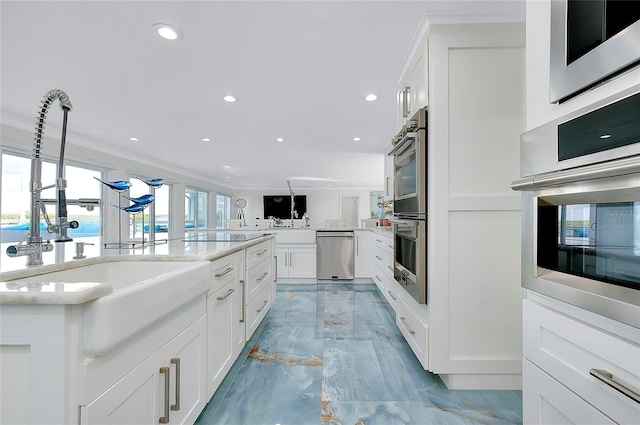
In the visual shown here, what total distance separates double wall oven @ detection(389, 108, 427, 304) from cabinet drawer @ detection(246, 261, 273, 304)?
1.13 metres

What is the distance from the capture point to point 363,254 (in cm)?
476

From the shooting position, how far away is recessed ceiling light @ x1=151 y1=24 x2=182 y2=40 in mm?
1783

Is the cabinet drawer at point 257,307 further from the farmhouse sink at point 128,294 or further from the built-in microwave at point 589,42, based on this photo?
the built-in microwave at point 589,42

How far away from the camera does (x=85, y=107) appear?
3.06 metres

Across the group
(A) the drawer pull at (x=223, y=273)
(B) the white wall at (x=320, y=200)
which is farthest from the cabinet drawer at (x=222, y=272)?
(B) the white wall at (x=320, y=200)

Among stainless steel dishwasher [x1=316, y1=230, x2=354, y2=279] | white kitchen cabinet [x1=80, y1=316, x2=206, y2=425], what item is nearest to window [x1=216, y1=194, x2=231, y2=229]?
stainless steel dishwasher [x1=316, y1=230, x2=354, y2=279]

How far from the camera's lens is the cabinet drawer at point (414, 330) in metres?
1.75

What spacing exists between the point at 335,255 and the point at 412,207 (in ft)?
9.76

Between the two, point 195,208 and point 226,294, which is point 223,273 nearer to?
point 226,294

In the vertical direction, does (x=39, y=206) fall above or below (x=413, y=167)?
below

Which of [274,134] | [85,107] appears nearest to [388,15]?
[274,134]

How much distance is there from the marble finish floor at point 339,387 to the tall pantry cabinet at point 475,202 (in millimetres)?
185

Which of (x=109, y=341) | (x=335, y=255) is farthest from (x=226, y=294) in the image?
(x=335, y=255)

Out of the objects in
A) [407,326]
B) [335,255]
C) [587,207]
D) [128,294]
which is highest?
[587,207]
